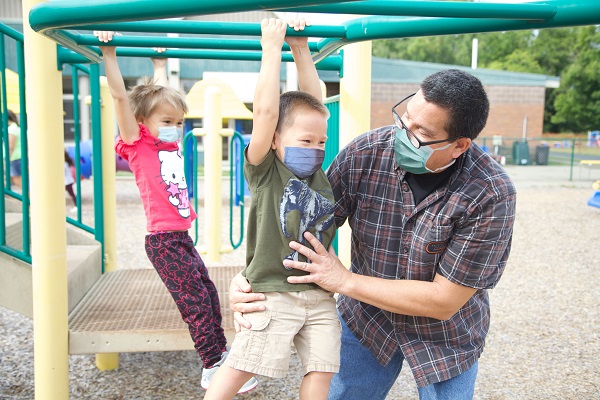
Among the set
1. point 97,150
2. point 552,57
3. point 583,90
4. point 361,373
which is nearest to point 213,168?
point 97,150

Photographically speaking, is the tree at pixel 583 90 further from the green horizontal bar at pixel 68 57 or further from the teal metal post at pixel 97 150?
the green horizontal bar at pixel 68 57

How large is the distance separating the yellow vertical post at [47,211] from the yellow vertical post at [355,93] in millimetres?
1251

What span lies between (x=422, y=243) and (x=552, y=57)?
155 feet

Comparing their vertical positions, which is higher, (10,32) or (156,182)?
(10,32)

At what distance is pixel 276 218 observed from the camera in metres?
1.76

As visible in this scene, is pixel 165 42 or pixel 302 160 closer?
pixel 302 160

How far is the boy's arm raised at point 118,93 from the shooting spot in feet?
Answer: 7.14

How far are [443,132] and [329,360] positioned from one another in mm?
774

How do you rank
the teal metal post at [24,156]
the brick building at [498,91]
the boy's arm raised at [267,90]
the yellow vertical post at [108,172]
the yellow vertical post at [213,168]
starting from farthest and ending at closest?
the brick building at [498,91] < the yellow vertical post at [213,168] < the yellow vertical post at [108,172] < the teal metal post at [24,156] < the boy's arm raised at [267,90]

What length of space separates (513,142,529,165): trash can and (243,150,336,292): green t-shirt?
20.6m

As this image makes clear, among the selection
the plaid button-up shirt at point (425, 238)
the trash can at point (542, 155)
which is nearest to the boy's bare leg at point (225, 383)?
the plaid button-up shirt at point (425, 238)

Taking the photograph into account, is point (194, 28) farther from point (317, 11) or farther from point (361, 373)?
point (361, 373)

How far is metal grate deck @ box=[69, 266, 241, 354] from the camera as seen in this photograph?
97.8 inches

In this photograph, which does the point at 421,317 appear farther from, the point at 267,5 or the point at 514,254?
the point at 514,254
